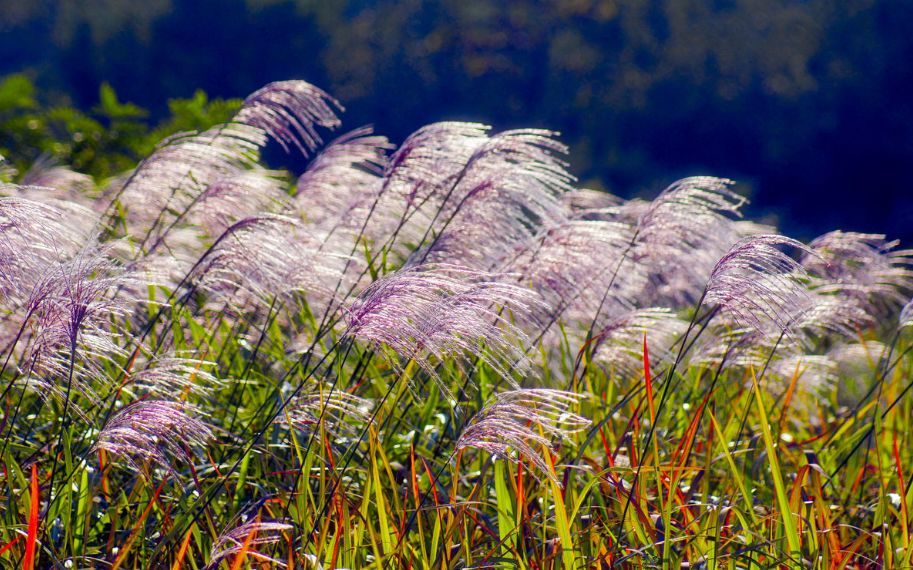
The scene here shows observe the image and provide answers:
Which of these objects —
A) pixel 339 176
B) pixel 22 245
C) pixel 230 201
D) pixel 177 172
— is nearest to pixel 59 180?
pixel 177 172

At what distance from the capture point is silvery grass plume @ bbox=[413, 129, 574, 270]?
10.7 ft

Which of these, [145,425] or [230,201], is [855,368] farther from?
[145,425]

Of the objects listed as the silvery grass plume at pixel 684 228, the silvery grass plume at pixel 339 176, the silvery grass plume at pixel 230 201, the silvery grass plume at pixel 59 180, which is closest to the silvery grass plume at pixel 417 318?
the silvery grass plume at pixel 684 228

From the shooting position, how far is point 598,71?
18.9m

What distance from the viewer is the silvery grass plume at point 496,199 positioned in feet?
10.7

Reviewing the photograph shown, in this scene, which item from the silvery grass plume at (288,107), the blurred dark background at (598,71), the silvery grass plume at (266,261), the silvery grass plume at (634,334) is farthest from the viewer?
the blurred dark background at (598,71)

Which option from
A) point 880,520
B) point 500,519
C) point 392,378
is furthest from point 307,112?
point 880,520

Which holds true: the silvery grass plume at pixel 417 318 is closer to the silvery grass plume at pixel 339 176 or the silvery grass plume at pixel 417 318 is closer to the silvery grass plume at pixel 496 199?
the silvery grass plume at pixel 496 199

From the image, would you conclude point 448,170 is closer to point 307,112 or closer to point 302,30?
point 307,112

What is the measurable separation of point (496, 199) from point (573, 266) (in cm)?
35

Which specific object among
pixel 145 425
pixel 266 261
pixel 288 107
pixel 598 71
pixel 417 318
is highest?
pixel 598 71

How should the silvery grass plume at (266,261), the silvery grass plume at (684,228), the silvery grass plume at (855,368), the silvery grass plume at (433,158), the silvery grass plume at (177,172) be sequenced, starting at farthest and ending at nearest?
the silvery grass plume at (855,368), the silvery grass plume at (177,172), the silvery grass plume at (433,158), the silvery grass plume at (684,228), the silvery grass plume at (266,261)

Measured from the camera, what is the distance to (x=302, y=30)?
19.8m

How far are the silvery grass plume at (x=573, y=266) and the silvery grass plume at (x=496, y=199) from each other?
0.26ft
